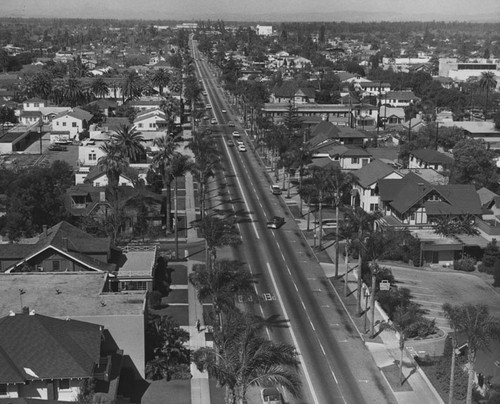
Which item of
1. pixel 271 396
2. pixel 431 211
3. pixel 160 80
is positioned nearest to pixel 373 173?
pixel 431 211

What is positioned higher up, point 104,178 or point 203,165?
point 203,165

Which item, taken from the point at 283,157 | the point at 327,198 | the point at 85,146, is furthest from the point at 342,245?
the point at 85,146

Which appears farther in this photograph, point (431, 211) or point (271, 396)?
point (431, 211)

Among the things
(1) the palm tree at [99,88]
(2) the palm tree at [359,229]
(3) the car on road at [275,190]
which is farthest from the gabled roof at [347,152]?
(1) the palm tree at [99,88]

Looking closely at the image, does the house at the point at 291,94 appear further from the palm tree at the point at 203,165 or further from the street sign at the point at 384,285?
the street sign at the point at 384,285

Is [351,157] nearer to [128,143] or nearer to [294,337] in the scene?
[128,143]

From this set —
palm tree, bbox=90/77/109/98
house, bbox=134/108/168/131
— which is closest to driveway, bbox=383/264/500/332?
house, bbox=134/108/168/131

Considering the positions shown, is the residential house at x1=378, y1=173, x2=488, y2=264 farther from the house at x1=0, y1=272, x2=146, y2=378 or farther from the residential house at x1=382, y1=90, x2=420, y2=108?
the residential house at x1=382, y1=90, x2=420, y2=108
